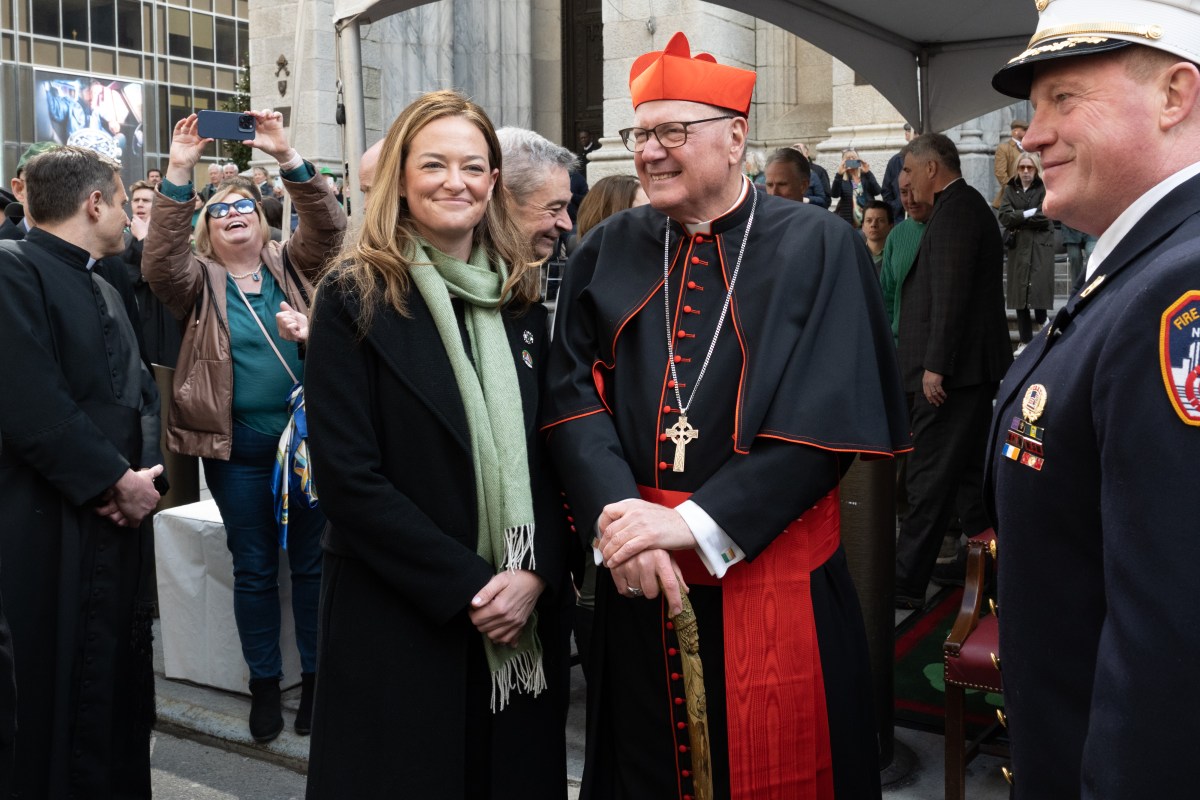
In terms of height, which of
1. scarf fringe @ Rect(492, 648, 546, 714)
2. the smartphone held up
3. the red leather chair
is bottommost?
the red leather chair

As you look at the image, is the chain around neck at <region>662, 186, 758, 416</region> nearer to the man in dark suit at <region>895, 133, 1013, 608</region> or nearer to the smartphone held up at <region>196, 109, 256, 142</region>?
the smartphone held up at <region>196, 109, 256, 142</region>

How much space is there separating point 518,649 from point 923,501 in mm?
3533

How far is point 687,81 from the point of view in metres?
2.62

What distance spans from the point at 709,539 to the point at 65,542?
2039mm

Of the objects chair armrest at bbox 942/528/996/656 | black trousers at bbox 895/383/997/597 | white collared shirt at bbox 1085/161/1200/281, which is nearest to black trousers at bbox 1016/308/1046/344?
black trousers at bbox 895/383/997/597

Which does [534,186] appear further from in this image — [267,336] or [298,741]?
[298,741]

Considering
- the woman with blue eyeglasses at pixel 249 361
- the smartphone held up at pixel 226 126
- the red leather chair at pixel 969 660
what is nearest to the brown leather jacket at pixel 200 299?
the woman with blue eyeglasses at pixel 249 361

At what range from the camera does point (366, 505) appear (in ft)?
8.44

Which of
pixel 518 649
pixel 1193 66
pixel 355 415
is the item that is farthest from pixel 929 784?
pixel 1193 66

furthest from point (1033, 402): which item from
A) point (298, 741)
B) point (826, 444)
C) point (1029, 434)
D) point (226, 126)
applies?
point (298, 741)

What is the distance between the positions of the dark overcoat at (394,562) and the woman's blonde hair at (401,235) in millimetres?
45

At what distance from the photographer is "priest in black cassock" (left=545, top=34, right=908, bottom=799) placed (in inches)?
97.3

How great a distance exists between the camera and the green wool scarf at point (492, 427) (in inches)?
105

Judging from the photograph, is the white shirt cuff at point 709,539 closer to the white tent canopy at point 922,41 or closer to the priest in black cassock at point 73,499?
the priest in black cassock at point 73,499
